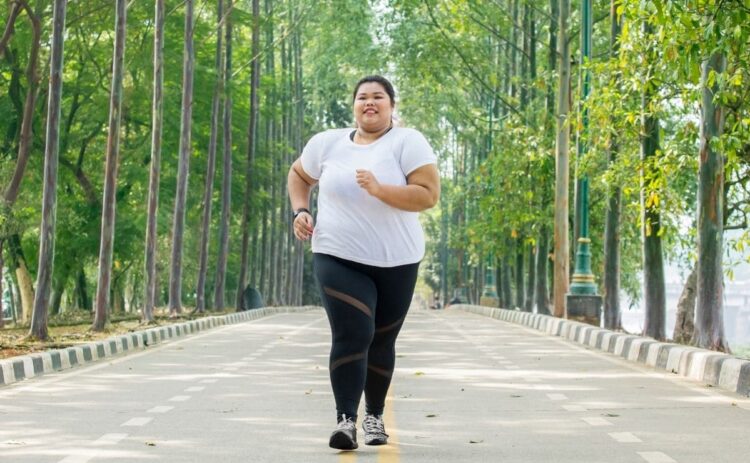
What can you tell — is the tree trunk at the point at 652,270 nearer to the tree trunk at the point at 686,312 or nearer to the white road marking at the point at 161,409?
the tree trunk at the point at 686,312

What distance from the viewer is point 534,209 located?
4291 cm

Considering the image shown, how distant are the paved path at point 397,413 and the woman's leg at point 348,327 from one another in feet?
1.20

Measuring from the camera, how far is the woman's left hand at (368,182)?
8570 mm

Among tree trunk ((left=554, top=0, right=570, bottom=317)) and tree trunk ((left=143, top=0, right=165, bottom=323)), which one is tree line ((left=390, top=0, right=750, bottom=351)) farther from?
tree trunk ((left=143, top=0, right=165, bottom=323))

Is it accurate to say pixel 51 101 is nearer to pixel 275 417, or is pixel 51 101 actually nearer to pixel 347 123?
pixel 275 417

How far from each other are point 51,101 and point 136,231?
24433 mm

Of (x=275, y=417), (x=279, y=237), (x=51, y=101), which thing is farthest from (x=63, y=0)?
(x=279, y=237)

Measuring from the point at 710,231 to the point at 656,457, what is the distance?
11767 millimetres

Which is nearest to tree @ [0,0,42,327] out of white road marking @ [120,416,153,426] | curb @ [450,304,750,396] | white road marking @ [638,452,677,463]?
curb @ [450,304,750,396]

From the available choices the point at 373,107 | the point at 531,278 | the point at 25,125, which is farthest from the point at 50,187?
the point at 531,278

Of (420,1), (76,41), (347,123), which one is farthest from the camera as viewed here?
(347,123)

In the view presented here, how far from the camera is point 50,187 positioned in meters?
22.3

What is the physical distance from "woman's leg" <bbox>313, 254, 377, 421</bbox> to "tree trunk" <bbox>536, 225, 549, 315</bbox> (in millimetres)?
34017

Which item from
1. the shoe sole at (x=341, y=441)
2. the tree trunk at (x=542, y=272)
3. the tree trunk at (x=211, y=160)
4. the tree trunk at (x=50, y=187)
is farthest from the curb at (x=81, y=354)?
the tree trunk at (x=542, y=272)
